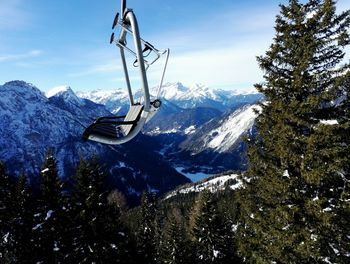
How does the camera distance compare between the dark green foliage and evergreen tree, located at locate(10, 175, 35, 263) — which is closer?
evergreen tree, located at locate(10, 175, 35, 263)

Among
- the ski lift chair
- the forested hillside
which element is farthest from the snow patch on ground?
the ski lift chair

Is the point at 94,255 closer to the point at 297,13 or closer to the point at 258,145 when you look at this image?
the point at 258,145

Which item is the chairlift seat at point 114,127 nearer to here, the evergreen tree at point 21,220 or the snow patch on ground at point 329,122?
the snow patch on ground at point 329,122

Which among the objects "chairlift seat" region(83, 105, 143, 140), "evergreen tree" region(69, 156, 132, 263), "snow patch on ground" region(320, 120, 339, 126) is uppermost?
"chairlift seat" region(83, 105, 143, 140)

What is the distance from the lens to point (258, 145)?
1636 centimetres

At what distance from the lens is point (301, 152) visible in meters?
14.5

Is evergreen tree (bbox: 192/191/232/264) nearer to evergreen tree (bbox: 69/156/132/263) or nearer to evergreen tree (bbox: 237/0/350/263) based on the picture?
evergreen tree (bbox: 69/156/132/263)

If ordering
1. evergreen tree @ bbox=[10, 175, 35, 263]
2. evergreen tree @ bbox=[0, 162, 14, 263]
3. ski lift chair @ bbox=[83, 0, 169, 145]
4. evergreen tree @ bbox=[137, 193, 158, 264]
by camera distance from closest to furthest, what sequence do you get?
1. ski lift chair @ bbox=[83, 0, 169, 145]
2. evergreen tree @ bbox=[10, 175, 35, 263]
3. evergreen tree @ bbox=[0, 162, 14, 263]
4. evergreen tree @ bbox=[137, 193, 158, 264]

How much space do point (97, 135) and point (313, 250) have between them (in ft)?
32.2

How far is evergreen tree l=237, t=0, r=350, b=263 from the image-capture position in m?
13.7

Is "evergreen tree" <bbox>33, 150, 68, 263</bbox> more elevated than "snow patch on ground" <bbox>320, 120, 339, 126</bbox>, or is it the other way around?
"snow patch on ground" <bbox>320, 120, 339, 126</bbox>

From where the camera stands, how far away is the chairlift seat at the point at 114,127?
792cm

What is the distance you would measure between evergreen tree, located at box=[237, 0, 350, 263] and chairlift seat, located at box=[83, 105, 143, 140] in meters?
7.80

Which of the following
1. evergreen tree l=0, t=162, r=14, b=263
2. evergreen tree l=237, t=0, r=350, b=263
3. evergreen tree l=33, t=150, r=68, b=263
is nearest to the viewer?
evergreen tree l=237, t=0, r=350, b=263
